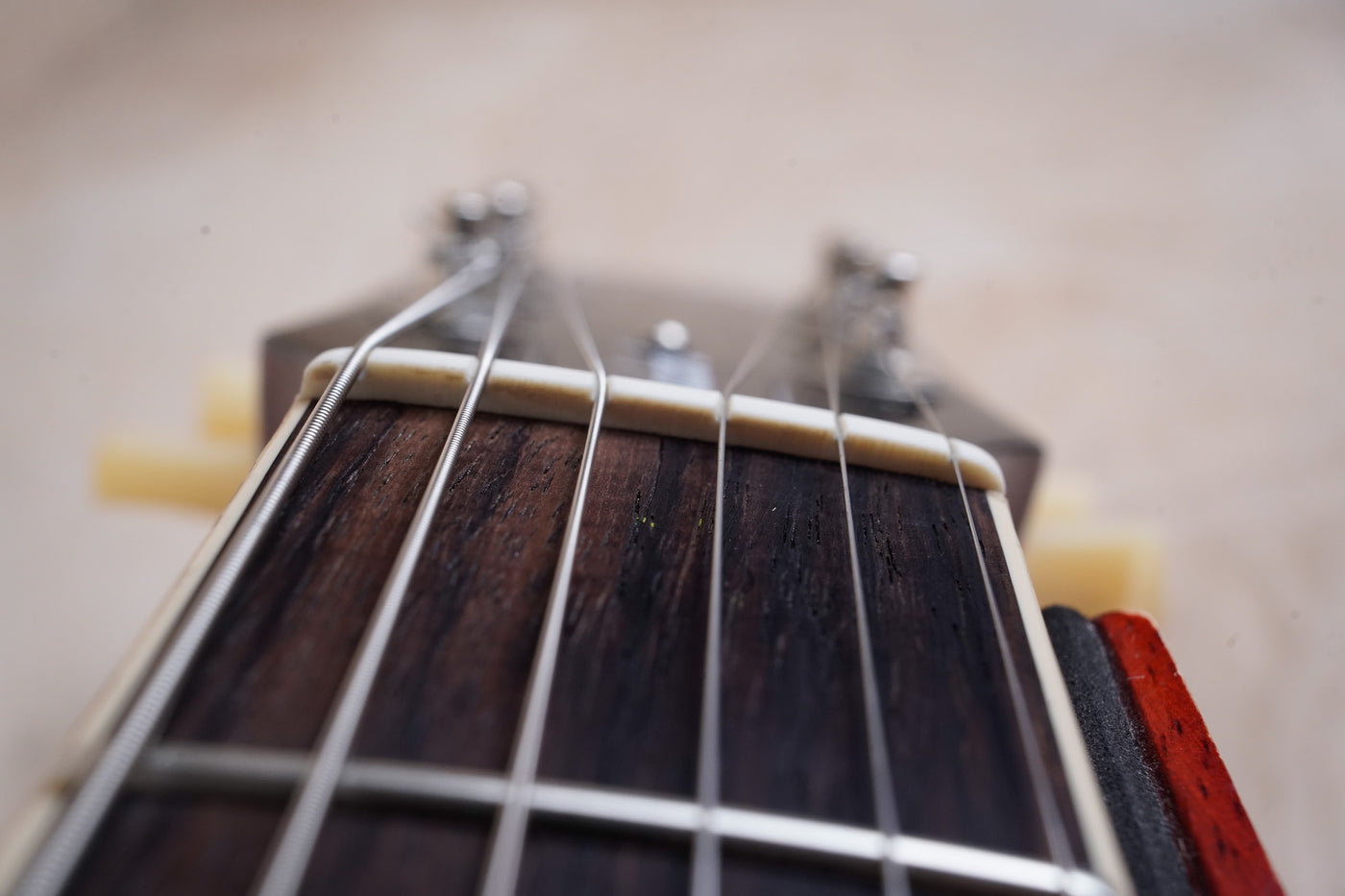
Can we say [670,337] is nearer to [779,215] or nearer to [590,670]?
[590,670]

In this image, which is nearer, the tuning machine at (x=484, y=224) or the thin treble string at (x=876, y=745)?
the thin treble string at (x=876, y=745)

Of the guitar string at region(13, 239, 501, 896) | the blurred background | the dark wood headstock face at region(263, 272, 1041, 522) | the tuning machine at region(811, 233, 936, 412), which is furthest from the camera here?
the blurred background

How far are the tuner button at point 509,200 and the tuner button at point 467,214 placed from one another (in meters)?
0.03

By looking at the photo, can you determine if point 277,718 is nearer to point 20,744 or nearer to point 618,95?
point 20,744

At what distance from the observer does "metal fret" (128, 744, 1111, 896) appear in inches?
9.4

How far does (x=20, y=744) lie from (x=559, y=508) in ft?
2.55

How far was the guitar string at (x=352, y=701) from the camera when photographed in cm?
22

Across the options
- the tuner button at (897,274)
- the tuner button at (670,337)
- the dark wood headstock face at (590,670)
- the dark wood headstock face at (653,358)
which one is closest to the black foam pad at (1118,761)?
the dark wood headstock face at (590,670)

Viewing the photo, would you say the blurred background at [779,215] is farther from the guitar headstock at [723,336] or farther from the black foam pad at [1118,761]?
the black foam pad at [1118,761]

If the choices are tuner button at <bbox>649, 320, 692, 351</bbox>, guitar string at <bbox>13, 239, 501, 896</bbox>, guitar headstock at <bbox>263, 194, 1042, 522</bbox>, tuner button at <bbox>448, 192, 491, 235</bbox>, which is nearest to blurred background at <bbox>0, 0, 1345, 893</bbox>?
tuner button at <bbox>448, 192, 491, 235</bbox>

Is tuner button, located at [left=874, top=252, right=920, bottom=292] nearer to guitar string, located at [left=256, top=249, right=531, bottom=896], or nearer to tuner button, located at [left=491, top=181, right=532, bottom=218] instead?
tuner button, located at [left=491, top=181, right=532, bottom=218]

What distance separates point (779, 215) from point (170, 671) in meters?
1.44

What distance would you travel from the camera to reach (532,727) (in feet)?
0.87

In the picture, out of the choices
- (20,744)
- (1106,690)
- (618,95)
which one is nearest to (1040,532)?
(1106,690)
